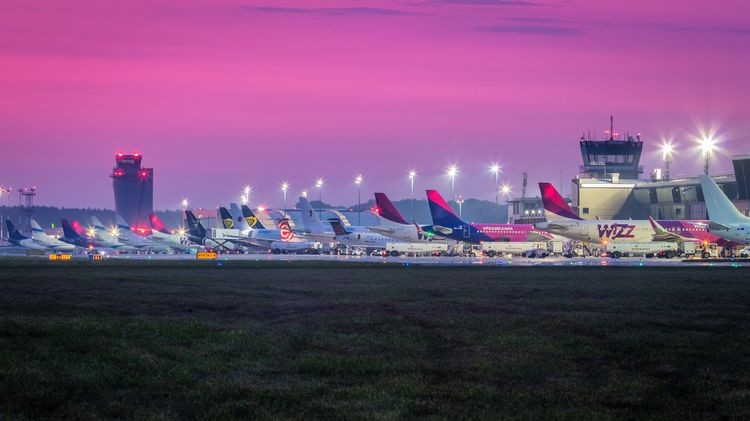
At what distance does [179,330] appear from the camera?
27.2 metres

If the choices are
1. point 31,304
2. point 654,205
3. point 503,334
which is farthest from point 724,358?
point 654,205

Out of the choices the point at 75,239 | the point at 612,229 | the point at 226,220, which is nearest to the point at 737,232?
the point at 612,229

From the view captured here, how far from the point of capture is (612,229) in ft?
370

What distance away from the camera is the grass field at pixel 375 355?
17344 millimetres

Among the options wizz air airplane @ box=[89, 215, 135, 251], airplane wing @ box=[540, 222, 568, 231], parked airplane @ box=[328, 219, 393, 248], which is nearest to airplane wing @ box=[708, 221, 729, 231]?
airplane wing @ box=[540, 222, 568, 231]

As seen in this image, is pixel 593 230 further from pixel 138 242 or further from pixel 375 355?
pixel 375 355

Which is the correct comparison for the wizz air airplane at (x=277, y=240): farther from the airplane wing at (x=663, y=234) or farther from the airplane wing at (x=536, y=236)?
the airplane wing at (x=663, y=234)

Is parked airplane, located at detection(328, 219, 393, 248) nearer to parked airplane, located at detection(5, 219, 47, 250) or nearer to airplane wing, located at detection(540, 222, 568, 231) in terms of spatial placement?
airplane wing, located at detection(540, 222, 568, 231)

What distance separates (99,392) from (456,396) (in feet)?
21.3

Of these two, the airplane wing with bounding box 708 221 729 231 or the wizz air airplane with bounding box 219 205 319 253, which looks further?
the wizz air airplane with bounding box 219 205 319 253

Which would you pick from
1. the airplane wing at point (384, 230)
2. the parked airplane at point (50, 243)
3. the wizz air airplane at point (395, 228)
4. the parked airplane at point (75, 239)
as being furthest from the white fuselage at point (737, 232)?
the parked airplane at point (75, 239)

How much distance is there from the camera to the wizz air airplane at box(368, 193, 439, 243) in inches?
5064

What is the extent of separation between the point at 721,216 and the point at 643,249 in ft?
74.8

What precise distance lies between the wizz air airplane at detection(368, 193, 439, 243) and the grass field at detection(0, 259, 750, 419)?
280 feet
